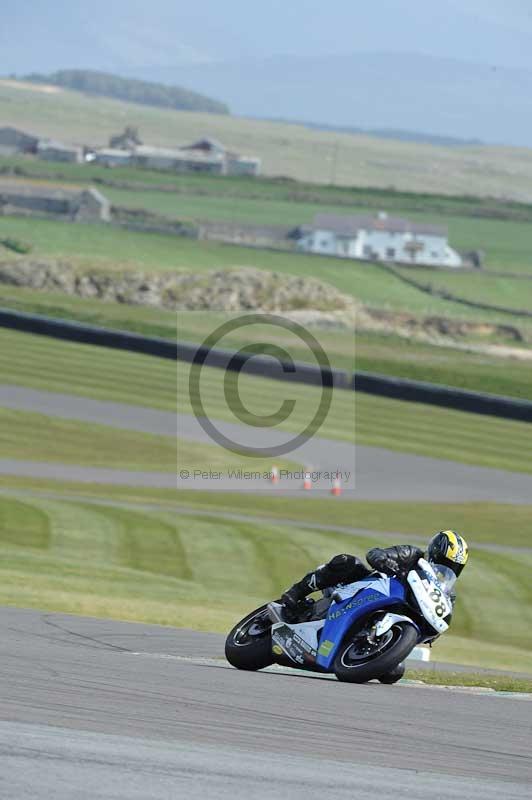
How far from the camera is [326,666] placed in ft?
34.7

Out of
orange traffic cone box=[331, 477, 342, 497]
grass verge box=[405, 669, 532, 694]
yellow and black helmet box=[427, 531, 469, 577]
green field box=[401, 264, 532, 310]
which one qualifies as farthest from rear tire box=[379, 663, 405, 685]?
green field box=[401, 264, 532, 310]

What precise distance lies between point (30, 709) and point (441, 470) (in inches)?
1428

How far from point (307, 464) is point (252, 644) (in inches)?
1207

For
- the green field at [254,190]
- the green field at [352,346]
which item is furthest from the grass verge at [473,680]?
the green field at [254,190]

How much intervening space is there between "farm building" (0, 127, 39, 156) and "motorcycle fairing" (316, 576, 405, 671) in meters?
185

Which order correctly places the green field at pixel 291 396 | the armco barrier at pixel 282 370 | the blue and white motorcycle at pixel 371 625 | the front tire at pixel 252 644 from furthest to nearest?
the armco barrier at pixel 282 370
the green field at pixel 291 396
the front tire at pixel 252 644
the blue and white motorcycle at pixel 371 625

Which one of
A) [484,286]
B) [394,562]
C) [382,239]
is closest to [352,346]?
[484,286]

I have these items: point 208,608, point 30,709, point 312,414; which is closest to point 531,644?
point 208,608

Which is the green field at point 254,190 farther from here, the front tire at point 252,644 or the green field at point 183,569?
the front tire at point 252,644

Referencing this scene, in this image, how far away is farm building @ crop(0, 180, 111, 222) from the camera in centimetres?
10881

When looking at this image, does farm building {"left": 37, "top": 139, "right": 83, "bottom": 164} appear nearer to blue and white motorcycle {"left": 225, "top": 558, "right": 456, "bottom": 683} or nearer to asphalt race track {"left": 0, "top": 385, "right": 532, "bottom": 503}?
asphalt race track {"left": 0, "top": 385, "right": 532, "bottom": 503}

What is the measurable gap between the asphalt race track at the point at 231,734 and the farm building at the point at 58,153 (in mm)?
177894

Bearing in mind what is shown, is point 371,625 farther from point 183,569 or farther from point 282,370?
point 282,370

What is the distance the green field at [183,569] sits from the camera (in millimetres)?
17891
